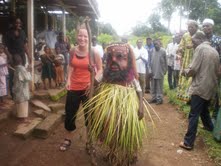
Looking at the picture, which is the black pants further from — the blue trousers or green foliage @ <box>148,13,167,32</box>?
green foliage @ <box>148,13,167,32</box>

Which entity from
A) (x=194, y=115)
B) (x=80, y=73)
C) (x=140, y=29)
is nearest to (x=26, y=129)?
(x=80, y=73)

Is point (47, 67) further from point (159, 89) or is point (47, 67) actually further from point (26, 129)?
point (26, 129)

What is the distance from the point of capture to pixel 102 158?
15.3 ft

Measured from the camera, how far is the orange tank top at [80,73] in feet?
15.0

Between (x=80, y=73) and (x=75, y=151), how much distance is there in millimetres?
1247

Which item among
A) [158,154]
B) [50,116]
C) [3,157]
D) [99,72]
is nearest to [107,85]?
[99,72]

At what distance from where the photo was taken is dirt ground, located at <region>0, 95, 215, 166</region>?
15.2 ft

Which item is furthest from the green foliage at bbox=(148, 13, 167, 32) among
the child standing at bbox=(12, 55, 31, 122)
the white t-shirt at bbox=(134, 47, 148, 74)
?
the child standing at bbox=(12, 55, 31, 122)

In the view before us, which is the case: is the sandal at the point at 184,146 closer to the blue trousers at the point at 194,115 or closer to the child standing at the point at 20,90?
the blue trousers at the point at 194,115

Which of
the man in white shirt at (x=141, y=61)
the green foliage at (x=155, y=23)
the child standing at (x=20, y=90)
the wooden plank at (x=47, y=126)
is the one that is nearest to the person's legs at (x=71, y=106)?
the wooden plank at (x=47, y=126)

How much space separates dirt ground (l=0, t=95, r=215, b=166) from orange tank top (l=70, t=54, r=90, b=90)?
79cm

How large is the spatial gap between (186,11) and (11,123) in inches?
1683

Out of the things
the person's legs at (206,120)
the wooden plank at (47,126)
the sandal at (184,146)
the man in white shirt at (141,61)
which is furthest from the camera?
the man in white shirt at (141,61)

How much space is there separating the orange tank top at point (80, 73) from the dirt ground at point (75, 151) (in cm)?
79
